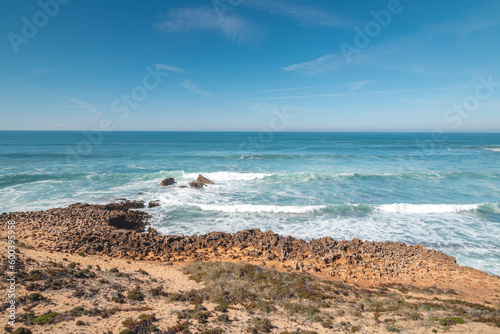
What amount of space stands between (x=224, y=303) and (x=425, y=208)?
19.8 meters

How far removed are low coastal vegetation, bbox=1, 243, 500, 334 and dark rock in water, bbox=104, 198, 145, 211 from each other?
28.3 ft

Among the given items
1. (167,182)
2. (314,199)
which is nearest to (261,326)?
(314,199)

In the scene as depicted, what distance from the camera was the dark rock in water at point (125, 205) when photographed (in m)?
19.4

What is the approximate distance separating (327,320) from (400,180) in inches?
1111

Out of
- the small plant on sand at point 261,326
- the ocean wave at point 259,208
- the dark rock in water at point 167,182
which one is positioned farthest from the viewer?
the dark rock in water at point 167,182

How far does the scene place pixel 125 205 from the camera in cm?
2009

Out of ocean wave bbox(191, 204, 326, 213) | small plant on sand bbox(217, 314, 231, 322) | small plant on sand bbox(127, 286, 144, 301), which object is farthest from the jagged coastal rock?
ocean wave bbox(191, 204, 326, 213)

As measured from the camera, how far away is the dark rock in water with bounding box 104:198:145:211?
63.6 ft

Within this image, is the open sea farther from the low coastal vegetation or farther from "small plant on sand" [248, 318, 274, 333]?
"small plant on sand" [248, 318, 274, 333]

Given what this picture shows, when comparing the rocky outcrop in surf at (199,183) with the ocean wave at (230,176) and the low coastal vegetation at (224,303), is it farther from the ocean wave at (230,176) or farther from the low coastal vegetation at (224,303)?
the low coastal vegetation at (224,303)

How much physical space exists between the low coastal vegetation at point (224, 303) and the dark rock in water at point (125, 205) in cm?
863

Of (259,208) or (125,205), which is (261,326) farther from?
(125,205)

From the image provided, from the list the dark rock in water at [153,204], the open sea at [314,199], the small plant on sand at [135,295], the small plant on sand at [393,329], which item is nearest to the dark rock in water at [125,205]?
the dark rock in water at [153,204]

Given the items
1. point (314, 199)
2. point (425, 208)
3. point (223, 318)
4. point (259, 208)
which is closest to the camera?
point (223, 318)
